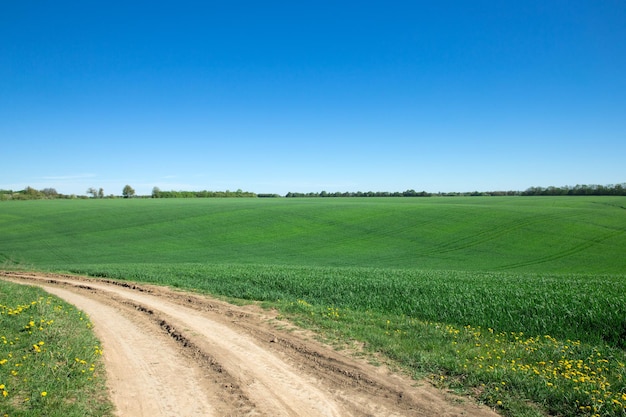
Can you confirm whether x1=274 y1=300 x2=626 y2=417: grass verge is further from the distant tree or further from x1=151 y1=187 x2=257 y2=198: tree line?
the distant tree

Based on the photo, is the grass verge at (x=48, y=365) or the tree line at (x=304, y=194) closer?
the grass verge at (x=48, y=365)

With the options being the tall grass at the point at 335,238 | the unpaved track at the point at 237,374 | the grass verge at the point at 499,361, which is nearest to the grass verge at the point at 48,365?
the unpaved track at the point at 237,374

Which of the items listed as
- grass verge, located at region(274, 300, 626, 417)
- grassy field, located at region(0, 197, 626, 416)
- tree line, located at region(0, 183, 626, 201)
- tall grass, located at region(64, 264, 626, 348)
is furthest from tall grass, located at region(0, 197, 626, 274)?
tree line, located at region(0, 183, 626, 201)

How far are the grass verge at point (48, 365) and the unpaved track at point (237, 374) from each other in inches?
15.8

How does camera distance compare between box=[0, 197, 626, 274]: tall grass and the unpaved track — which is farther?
box=[0, 197, 626, 274]: tall grass

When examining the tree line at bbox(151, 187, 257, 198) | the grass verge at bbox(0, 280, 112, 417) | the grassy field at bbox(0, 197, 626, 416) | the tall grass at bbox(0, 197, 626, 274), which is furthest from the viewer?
the tree line at bbox(151, 187, 257, 198)

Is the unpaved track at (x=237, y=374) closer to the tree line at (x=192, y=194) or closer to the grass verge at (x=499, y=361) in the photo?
the grass verge at (x=499, y=361)

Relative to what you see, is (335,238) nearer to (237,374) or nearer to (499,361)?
(499,361)

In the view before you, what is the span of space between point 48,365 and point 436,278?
16.2 meters

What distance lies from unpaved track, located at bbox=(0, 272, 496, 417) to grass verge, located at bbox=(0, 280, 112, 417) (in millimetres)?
402

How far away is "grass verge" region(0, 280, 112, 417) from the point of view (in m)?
6.36

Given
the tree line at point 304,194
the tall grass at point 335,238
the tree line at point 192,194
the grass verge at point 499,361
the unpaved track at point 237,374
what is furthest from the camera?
the tree line at point 192,194

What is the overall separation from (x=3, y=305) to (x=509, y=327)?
1581 centimetres

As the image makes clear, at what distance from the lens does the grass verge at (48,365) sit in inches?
251
